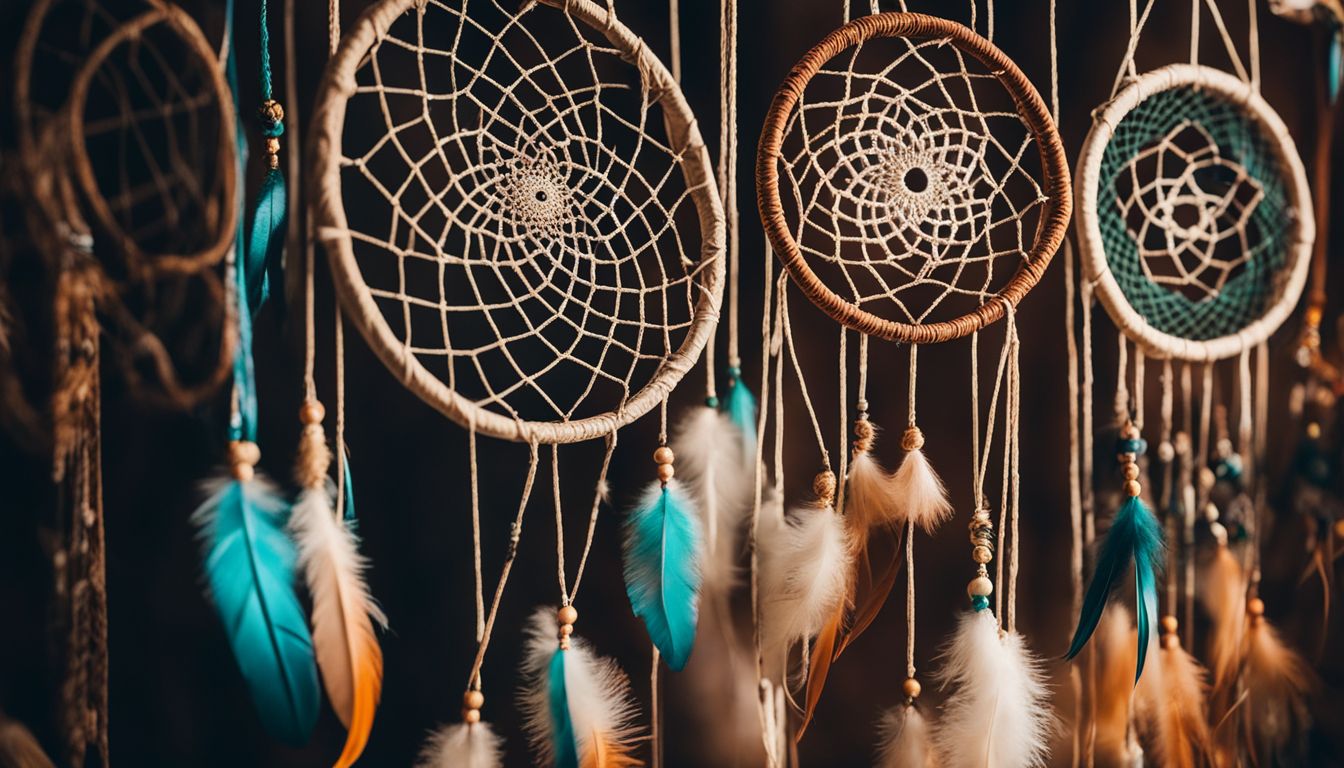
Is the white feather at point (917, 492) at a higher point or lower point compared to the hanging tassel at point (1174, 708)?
higher

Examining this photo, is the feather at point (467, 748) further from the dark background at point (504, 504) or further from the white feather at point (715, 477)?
the white feather at point (715, 477)

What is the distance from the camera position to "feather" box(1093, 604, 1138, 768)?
1157 millimetres

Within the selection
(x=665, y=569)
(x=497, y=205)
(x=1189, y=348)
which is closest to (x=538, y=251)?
(x=497, y=205)

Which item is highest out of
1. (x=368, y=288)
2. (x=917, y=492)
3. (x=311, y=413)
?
(x=368, y=288)

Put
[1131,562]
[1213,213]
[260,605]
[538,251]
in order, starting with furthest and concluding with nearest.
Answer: [1213,213], [1131,562], [538,251], [260,605]

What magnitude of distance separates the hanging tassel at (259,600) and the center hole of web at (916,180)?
80 cm

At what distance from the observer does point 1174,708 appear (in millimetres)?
1146

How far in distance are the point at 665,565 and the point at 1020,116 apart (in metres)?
0.69

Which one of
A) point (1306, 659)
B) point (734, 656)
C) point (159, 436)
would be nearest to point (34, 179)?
point (159, 436)

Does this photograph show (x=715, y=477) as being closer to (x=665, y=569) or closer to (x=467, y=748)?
(x=665, y=569)

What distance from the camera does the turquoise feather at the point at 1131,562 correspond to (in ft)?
3.41

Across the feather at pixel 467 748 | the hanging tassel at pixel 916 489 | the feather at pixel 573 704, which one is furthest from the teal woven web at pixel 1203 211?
the feather at pixel 467 748

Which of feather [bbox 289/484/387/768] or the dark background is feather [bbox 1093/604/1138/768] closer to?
the dark background

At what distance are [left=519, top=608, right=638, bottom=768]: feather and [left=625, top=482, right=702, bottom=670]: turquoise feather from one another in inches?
3.0
